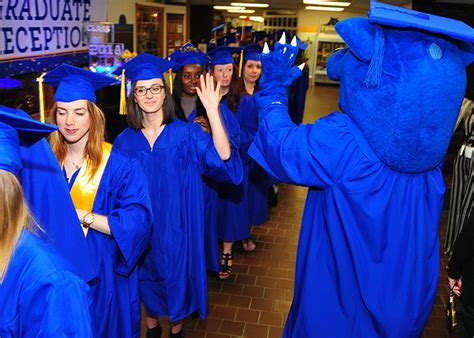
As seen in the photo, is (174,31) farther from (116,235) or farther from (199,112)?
(116,235)

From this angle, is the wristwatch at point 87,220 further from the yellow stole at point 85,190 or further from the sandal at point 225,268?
the sandal at point 225,268

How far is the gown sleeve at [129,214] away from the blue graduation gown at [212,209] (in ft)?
4.26

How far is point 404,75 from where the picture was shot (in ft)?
5.82

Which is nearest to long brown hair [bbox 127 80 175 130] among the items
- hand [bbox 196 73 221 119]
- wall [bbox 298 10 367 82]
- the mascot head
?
hand [bbox 196 73 221 119]

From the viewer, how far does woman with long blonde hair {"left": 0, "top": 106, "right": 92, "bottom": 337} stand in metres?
1.13

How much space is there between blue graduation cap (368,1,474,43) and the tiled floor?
8.19ft

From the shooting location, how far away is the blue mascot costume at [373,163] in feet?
5.89

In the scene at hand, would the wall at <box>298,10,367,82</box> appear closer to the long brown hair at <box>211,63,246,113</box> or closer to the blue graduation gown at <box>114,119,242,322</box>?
the long brown hair at <box>211,63,246,113</box>

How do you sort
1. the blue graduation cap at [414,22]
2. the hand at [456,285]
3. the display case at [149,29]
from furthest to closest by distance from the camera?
the display case at [149,29], the hand at [456,285], the blue graduation cap at [414,22]

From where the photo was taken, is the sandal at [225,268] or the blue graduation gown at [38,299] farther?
the sandal at [225,268]

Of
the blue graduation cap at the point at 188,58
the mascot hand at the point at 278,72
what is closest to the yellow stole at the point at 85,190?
the mascot hand at the point at 278,72

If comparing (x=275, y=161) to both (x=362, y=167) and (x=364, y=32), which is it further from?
(x=364, y=32)

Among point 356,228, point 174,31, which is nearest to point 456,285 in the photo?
point 356,228

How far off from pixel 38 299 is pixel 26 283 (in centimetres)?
5
